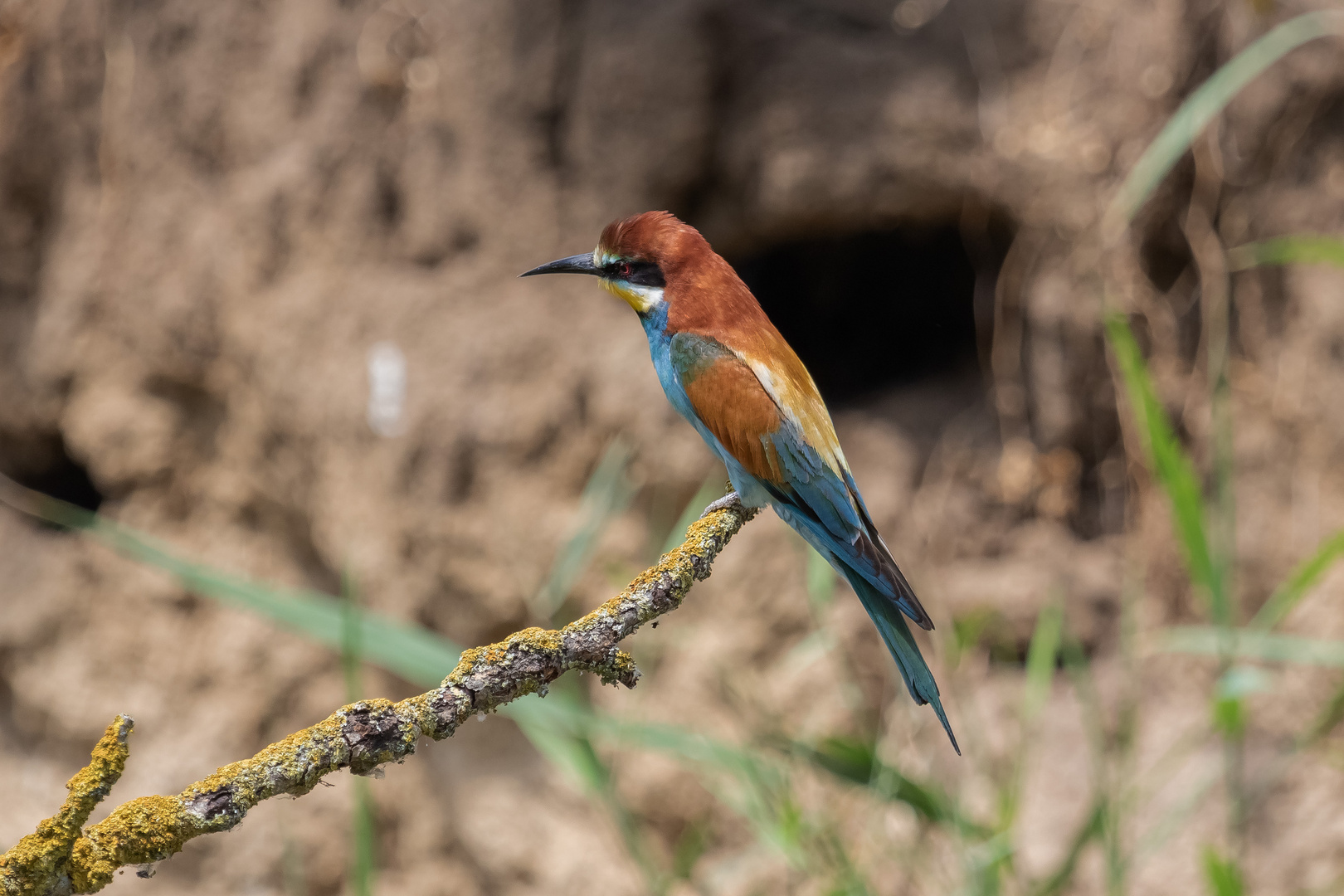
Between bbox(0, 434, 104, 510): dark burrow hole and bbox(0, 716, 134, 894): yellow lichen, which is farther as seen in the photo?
bbox(0, 434, 104, 510): dark burrow hole

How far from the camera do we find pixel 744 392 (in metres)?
1.42

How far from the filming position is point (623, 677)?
2.59ft

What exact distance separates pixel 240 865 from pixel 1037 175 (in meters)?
2.93

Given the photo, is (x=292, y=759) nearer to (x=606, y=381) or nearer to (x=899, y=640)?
(x=899, y=640)

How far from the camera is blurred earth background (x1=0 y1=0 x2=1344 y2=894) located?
8.44 feet

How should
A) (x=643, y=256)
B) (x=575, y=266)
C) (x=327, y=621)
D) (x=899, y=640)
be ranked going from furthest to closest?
(x=575, y=266) → (x=643, y=256) → (x=899, y=640) → (x=327, y=621)

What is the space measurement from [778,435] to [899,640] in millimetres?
311

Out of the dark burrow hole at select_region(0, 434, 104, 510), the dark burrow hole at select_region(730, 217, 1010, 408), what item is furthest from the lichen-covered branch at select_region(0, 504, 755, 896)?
the dark burrow hole at select_region(0, 434, 104, 510)

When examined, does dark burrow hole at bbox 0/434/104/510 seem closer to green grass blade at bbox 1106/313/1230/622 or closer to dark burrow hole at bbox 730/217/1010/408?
dark burrow hole at bbox 730/217/1010/408

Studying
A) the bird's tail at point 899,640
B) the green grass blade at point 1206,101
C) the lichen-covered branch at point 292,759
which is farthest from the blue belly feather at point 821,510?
the green grass blade at point 1206,101

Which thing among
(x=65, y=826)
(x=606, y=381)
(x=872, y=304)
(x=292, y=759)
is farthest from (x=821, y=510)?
(x=872, y=304)

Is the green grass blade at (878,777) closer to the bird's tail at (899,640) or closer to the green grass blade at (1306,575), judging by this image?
the bird's tail at (899,640)

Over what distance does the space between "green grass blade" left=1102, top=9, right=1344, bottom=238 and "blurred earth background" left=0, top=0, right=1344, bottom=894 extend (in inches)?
4.5

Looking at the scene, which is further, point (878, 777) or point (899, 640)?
point (878, 777)
